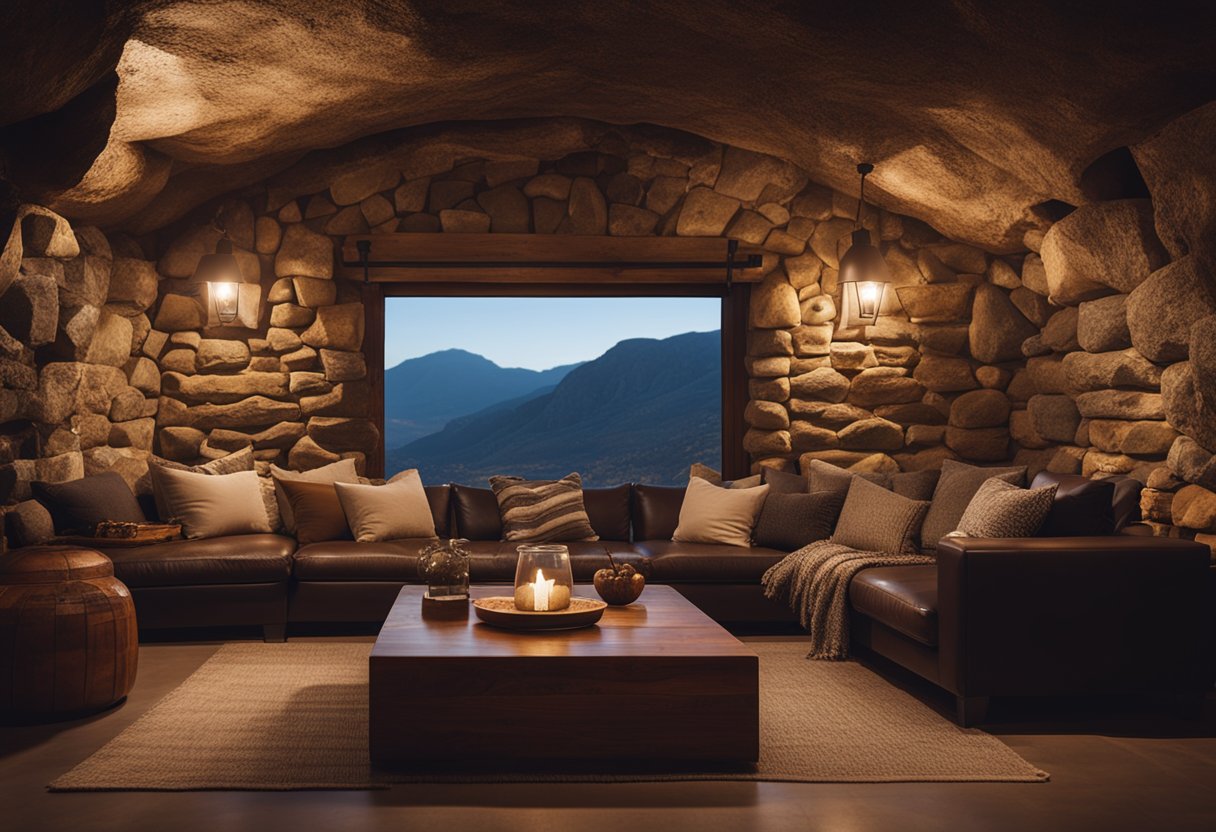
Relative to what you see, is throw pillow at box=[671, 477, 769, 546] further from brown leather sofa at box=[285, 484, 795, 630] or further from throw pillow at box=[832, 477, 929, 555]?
throw pillow at box=[832, 477, 929, 555]

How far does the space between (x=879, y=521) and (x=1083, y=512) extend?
1102mm

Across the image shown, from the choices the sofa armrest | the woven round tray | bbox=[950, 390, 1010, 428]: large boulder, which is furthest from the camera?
bbox=[950, 390, 1010, 428]: large boulder

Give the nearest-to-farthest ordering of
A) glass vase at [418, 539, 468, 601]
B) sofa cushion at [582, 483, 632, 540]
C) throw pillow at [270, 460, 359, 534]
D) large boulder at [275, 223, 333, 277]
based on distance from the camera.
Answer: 1. glass vase at [418, 539, 468, 601]
2. throw pillow at [270, 460, 359, 534]
3. sofa cushion at [582, 483, 632, 540]
4. large boulder at [275, 223, 333, 277]

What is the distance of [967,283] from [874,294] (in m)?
0.70

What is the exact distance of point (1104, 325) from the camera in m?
5.02

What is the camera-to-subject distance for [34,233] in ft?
15.5

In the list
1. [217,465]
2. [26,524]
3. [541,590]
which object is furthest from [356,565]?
[541,590]

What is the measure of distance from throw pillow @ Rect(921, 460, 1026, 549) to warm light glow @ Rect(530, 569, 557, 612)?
224 centimetres

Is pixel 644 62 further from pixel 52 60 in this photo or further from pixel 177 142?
pixel 52 60

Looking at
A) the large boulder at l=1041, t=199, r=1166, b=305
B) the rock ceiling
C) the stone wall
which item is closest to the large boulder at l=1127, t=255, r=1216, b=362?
the large boulder at l=1041, t=199, r=1166, b=305

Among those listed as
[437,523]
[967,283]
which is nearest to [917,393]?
[967,283]

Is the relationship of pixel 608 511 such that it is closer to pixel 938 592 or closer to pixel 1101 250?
pixel 938 592

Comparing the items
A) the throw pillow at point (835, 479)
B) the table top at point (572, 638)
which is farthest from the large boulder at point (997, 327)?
the table top at point (572, 638)

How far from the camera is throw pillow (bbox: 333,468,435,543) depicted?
5.34 m
